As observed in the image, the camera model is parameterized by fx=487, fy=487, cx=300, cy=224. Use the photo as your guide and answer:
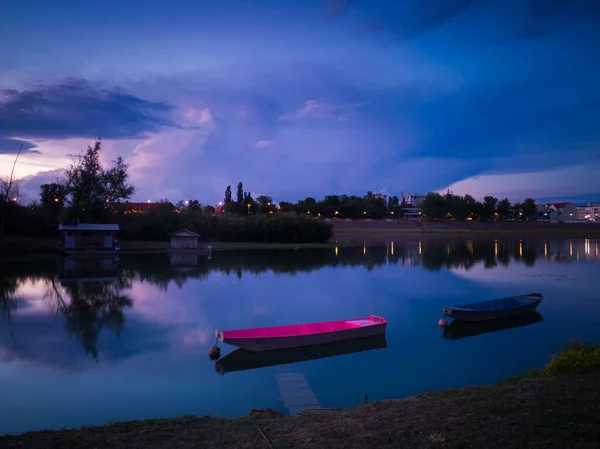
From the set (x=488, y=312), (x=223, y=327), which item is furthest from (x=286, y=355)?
(x=488, y=312)

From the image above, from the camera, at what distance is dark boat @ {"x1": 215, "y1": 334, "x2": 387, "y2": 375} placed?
14.0m

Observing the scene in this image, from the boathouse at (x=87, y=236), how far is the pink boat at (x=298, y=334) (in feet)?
124

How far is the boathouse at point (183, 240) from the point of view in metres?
55.0

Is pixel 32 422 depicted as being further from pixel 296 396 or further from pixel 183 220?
pixel 183 220

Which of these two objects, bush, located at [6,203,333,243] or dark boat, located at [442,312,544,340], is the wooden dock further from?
bush, located at [6,203,333,243]

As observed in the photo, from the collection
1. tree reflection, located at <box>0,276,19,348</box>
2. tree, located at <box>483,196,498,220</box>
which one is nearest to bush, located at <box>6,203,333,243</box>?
tree reflection, located at <box>0,276,19,348</box>

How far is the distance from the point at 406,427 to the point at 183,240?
5066 centimetres

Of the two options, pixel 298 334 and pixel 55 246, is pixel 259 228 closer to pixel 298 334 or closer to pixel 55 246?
pixel 55 246

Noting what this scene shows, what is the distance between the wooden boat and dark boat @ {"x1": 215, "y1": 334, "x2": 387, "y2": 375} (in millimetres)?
4420

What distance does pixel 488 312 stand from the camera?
20078 mm

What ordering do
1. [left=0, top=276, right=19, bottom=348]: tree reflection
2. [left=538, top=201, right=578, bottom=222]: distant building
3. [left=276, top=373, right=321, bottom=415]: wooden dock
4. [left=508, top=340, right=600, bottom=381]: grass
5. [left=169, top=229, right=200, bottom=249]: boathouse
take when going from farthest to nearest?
[left=538, top=201, right=578, bottom=222]: distant building
[left=169, top=229, right=200, bottom=249]: boathouse
[left=0, top=276, right=19, bottom=348]: tree reflection
[left=276, top=373, right=321, bottom=415]: wooden dock
[left=508, top=340, right=600, bottom=381]: grass

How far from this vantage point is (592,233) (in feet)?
345

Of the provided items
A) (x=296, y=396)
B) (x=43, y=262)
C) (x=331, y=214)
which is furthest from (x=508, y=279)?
(x=331, y=214)

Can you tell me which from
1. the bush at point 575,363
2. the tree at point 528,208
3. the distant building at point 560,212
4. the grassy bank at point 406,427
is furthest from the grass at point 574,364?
the distant building at point 560,212
